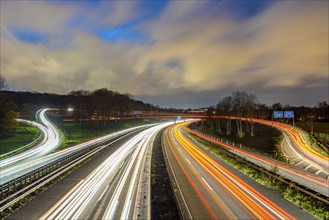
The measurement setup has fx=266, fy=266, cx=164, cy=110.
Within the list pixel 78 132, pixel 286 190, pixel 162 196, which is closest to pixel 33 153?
pixel 162 196

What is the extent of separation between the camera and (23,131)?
8488 cm

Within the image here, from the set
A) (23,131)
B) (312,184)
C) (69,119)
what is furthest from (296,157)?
(69,119)

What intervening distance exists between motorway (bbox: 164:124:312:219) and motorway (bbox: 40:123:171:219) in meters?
3.58

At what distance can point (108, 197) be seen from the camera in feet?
77.9

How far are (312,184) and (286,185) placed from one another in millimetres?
5511

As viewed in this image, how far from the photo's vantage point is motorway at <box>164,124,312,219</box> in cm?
1983

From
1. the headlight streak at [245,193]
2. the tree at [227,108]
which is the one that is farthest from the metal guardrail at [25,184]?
the tree at [227,108]

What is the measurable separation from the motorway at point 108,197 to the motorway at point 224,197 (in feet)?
11.8

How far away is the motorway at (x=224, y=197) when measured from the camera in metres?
19.8

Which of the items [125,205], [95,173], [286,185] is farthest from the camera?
[95,173]

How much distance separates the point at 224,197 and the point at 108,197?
10.3 metres

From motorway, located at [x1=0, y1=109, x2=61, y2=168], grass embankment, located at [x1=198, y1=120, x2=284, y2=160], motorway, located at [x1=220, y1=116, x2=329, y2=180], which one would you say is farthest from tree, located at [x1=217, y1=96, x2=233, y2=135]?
motorway, located at [x1=0, y1=109, x2=61, y2=168]

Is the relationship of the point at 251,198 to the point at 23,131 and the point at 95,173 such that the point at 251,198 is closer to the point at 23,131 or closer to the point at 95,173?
the point at 95,173

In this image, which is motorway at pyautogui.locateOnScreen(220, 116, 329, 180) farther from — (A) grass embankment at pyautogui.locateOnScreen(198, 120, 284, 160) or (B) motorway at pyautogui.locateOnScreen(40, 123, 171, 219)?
(B) motorway at pyautogui.locateOnScreen(40, 123, 171, 219)
